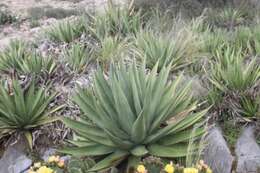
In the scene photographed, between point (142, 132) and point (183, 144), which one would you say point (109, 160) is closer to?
point (142, 132)

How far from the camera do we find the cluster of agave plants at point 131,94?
13.7 ft

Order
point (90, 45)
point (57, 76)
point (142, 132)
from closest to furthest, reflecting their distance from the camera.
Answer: point (142, 132) → point (57, 76) → point (90, 45)

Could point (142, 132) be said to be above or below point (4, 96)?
above

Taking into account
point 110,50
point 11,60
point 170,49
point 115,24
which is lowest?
point 11,60

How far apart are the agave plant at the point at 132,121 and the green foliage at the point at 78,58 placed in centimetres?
206

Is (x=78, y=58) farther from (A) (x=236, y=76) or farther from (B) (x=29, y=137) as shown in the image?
(A) (x=236, y=76)

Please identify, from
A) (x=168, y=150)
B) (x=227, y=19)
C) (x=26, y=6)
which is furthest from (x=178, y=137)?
(x=26, y=6)

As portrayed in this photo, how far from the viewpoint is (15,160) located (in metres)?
5.20

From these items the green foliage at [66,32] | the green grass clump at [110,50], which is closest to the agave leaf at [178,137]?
the green grass clump at [110,50]

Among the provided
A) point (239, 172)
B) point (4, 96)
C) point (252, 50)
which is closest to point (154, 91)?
point (239, 172)

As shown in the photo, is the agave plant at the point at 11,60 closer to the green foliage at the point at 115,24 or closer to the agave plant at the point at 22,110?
the agave plant at the point at 22,110

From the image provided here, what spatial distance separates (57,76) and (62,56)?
735 mm

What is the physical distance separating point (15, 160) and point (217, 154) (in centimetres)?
243

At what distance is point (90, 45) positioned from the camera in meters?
7.55
